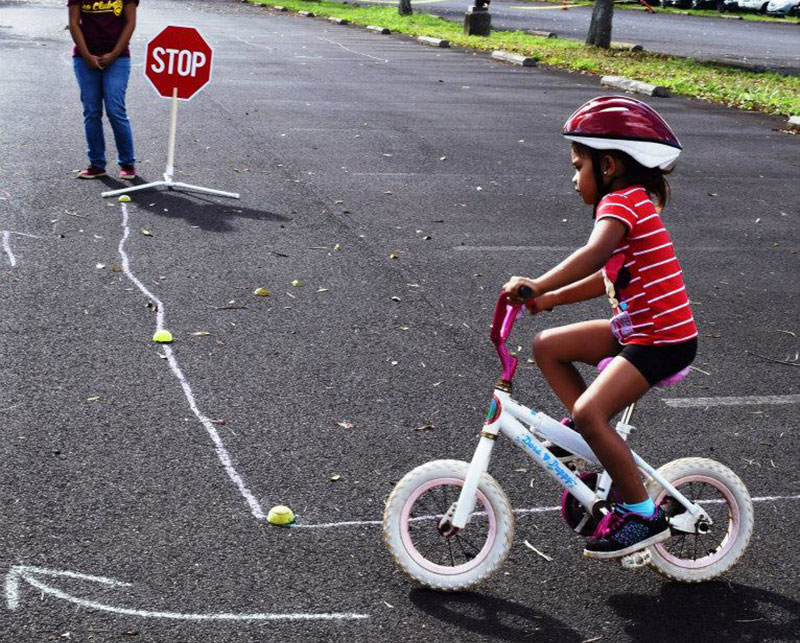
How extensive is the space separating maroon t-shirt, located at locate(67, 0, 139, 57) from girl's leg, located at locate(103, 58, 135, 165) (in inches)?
8.5

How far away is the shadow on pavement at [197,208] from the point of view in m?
9.27

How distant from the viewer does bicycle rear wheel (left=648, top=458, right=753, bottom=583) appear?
4266mm

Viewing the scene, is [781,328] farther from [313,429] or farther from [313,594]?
[313,594]

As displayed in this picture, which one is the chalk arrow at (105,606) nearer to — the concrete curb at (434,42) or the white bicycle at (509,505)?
the white bicycle at (509,505)

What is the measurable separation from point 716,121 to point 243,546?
13.9 meters

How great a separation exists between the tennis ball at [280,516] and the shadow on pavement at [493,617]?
2.24ft

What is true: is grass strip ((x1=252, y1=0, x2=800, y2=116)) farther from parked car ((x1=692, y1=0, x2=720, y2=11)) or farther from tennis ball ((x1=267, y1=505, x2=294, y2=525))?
parked car ((x1=692, y1=0, x2=720, y2=11))

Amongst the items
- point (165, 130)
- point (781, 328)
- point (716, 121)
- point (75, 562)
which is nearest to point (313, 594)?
point (75, 562)

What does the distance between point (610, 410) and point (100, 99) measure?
773 cm

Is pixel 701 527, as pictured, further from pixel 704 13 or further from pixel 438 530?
pixel 704 13

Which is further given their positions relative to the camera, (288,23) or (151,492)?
(288,23)

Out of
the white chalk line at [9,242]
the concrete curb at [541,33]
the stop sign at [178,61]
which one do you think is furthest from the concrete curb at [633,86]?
the white chalk line at [9,242]

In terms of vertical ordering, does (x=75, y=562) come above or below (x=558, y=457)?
below

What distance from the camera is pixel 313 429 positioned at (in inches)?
216
